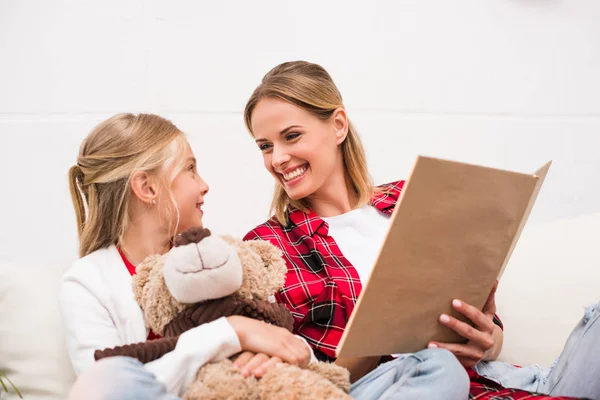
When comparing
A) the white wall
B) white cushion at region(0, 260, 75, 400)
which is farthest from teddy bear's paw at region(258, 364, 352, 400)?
the white wall

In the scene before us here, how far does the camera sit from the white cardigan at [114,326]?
0.96 m

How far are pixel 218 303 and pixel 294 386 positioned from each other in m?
0.22

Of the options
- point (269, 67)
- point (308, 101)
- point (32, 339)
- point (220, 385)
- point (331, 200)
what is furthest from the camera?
point (269, 67)

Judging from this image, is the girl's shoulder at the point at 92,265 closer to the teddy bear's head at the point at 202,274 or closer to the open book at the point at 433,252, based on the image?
the teddy bear's head at the point at 202,274

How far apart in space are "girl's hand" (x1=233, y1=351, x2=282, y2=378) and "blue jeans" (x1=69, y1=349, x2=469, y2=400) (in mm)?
140

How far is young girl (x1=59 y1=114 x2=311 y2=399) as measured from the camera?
100 centimetres

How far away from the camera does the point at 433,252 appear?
3.21 ft

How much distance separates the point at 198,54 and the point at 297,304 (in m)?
0.82

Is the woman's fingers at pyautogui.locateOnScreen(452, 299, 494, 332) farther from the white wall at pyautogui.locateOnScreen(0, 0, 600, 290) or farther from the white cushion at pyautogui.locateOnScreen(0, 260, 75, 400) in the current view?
the white cushion at pyautogui.locateOnScreen(0, 260, 75, 400)

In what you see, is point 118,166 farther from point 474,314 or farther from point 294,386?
point 474,314

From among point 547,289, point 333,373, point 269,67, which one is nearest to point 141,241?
point 333,373

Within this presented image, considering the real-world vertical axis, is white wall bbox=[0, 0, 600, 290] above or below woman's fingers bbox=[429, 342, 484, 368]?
above

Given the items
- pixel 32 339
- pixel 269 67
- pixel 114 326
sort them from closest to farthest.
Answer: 1. pixel 114 326
2. pixel 32 339
3. pixel 269 67

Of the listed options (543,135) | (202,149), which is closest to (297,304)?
(202,149)
